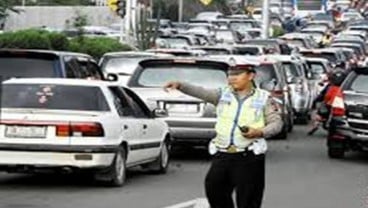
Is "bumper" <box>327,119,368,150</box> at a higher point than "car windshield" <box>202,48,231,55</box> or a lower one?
higher

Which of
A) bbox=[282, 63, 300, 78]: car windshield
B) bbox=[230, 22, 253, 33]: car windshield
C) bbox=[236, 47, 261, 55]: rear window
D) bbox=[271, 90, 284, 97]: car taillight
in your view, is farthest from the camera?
bbox=[230, 22, 253, 33]: car windshield

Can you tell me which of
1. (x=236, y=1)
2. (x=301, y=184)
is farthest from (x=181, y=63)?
(x=236, y=1)

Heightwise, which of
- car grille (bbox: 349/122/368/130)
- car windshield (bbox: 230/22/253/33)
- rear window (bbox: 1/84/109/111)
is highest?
rear window (bbox: 1/84/109/111)

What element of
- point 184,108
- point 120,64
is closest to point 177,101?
point 184,108

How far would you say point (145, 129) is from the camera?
52.4 ft

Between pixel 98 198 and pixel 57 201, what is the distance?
58 centimetres

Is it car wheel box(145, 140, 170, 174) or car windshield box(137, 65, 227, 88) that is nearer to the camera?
car wheel box(145, 140, 170, 174)

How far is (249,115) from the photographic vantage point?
30.3 feet

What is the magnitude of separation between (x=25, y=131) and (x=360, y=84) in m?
7.75

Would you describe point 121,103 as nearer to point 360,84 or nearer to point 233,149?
point 360,84

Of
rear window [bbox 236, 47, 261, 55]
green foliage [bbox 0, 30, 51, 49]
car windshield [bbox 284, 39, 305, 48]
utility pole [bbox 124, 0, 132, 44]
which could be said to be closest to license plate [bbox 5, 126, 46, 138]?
green foliage [bbox 0, 30, 51, 49]

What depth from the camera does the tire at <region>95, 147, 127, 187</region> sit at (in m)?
14.6

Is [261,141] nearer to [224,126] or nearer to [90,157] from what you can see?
[224,126]

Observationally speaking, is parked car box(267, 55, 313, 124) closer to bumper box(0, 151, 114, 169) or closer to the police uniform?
bumper box(0, 151, 114, 169)
